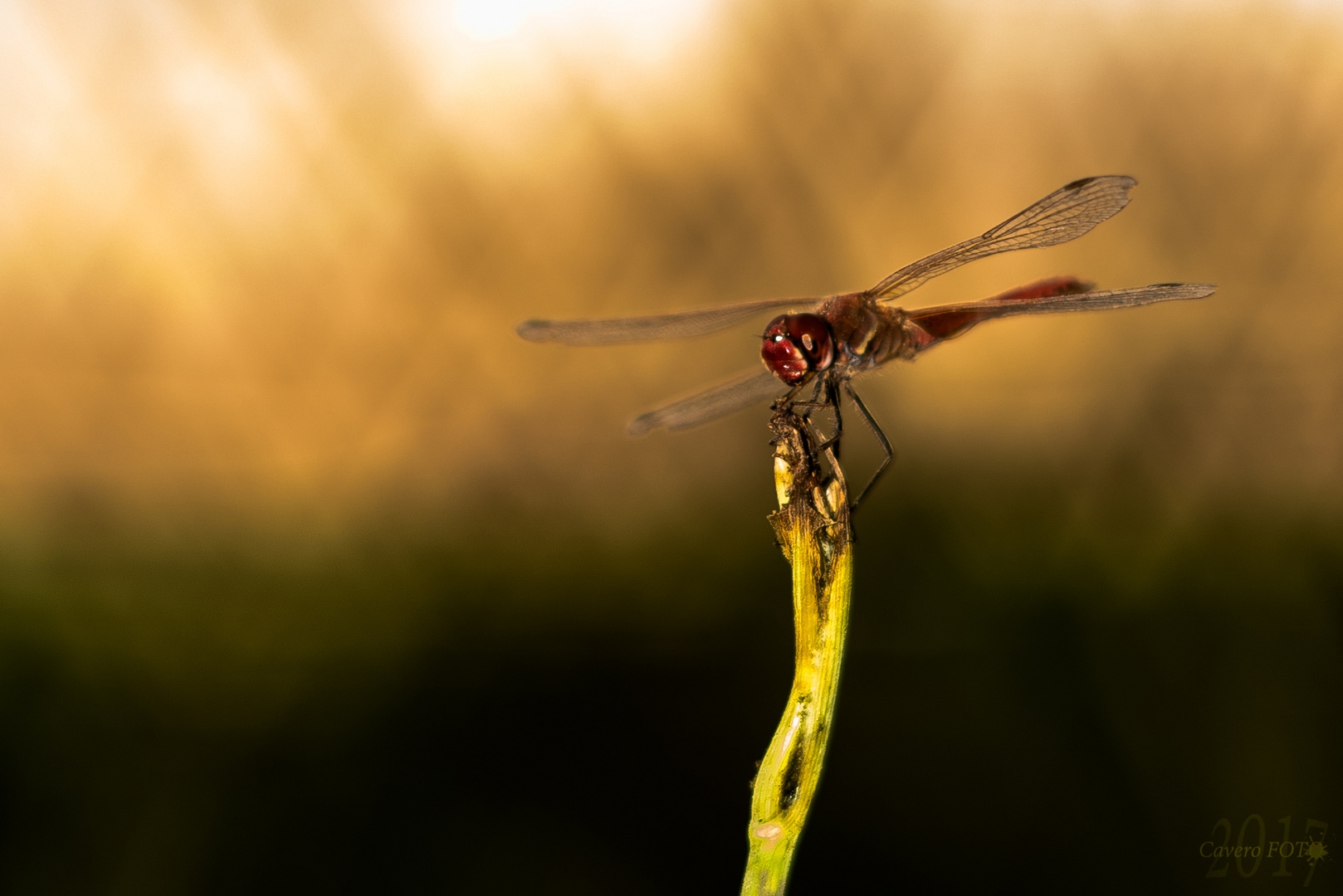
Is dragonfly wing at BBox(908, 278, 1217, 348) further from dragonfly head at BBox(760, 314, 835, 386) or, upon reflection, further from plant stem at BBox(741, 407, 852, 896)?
plant stem at BBox(741, 407, 852, 896)

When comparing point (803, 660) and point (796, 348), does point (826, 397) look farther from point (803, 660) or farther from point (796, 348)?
point (803, 660)

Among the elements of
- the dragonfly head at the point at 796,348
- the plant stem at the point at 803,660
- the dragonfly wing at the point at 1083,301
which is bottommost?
the plant stem at the point at 803,660

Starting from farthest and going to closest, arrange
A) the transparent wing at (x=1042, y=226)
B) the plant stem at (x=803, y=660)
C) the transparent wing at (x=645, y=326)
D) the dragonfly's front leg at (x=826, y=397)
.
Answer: the transparent wing at (x=645, y=326)
the transparent wing at (x=1042, y=226)
the dragonfly's front leg at (x=826, y=397)
the plant stem at (x=803, y=660)

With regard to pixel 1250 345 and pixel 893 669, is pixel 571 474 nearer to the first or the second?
pixel 893 669

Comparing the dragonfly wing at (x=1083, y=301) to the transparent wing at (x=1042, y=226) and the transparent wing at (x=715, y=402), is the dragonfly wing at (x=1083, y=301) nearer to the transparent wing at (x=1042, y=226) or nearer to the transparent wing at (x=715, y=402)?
the transparent wing at (x=1042, y=226)

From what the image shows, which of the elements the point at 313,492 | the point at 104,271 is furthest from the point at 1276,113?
the point at 104,271

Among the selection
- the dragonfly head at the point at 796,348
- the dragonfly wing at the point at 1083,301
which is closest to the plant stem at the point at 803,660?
the dragonfly head at the point at 796,348
